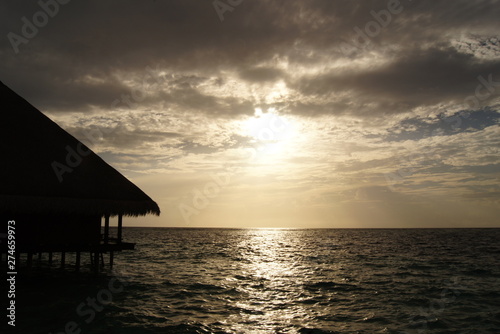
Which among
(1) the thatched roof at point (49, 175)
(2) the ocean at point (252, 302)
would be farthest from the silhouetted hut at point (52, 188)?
(2) the ocean at point (252, 302)

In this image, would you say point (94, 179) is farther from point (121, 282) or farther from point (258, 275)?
point (258, 275)

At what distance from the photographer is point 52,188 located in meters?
14.7

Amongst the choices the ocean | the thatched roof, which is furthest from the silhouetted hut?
the ocean

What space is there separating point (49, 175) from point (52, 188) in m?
0.73

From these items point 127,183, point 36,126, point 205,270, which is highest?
point 36,126

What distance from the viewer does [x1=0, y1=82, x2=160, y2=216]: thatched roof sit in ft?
46.1

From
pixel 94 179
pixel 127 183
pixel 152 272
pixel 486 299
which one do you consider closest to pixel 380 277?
pixel 486 299

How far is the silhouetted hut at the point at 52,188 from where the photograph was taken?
14.2 meters

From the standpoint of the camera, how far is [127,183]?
59.2 feet

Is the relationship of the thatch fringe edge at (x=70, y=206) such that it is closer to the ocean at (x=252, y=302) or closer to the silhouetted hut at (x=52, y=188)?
the silhouetted hut at (x=52, y=188)

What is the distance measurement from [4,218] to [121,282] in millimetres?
5967

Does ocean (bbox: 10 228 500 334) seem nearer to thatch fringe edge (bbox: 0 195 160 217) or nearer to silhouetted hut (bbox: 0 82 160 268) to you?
silhouetted hut (bbox: 0 82 160 268)

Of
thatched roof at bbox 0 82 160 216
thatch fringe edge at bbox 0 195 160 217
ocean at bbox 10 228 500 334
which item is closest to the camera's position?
ocean at bbox 10 228 500 334

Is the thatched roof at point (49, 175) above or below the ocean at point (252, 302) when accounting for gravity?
above
